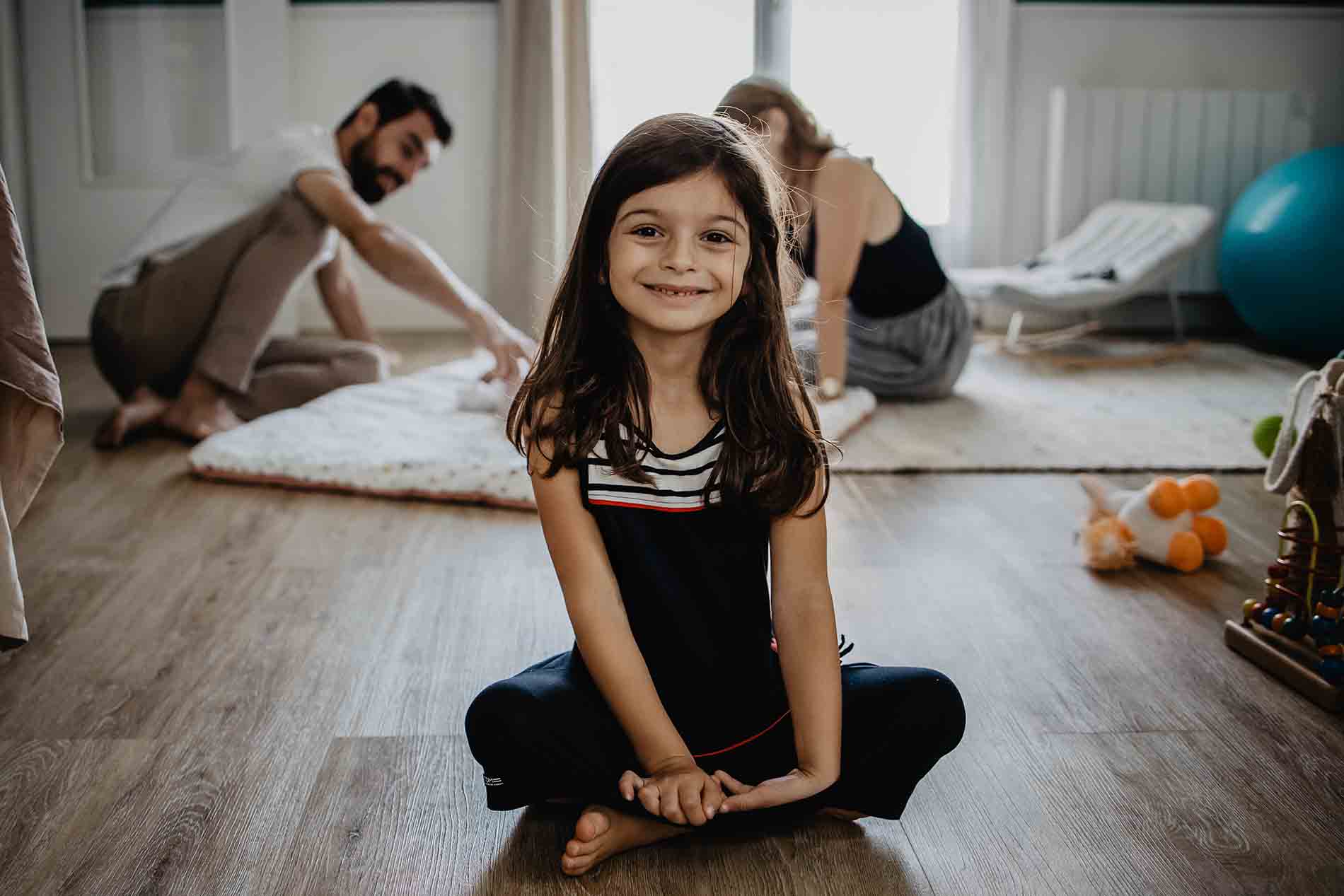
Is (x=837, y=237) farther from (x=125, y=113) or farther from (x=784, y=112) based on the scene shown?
(x=125, y=113)

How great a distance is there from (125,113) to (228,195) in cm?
152

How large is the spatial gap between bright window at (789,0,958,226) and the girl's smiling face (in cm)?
373

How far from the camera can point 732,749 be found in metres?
1.19

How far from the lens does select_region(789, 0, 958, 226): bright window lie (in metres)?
4.75

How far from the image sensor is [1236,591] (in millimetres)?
1867

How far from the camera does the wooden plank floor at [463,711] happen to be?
3.65ft

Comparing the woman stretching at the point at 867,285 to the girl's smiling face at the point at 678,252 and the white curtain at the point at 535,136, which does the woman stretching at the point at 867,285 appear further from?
the girl's smiling face at the point at 678,252

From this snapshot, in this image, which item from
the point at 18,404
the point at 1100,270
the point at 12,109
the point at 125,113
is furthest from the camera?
the point at 125,113

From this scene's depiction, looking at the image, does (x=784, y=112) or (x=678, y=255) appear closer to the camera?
(x=678, y=255)

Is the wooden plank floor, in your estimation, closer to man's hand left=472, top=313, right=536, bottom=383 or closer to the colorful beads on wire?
the colorful beads on wire

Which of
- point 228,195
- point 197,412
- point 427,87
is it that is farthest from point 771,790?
point 427,87

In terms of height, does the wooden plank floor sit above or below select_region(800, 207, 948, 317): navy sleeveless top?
below

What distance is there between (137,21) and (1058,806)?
13.4 ft

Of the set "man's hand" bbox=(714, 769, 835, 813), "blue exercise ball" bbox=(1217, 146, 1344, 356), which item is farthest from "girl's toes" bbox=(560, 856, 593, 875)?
"blue exercise ball" bbox=(1217, 146, 1344, 356)
